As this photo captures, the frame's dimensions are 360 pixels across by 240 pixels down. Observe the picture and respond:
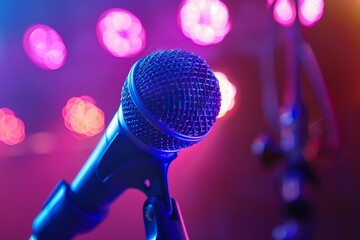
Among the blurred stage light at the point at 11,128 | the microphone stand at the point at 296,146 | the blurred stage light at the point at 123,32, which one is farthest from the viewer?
the blurred stage light at the point at 11,128

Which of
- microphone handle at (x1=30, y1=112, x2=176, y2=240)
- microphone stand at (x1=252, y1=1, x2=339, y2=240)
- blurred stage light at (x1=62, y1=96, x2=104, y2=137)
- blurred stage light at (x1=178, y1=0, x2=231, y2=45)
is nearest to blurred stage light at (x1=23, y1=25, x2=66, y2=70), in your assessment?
blurred stage light at (x1=62, y1=96, x2=104, y2=137)

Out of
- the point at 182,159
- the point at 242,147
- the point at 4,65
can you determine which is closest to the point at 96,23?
the point at 4,65

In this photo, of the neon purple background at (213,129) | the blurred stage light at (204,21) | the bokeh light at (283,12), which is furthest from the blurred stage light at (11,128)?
the bokeh light at (283,12)

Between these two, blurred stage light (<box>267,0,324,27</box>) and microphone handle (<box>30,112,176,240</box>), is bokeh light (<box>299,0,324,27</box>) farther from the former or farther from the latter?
microphone handle (<box>30,112,176,240</box>)

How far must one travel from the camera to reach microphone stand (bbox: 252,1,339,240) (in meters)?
1.47

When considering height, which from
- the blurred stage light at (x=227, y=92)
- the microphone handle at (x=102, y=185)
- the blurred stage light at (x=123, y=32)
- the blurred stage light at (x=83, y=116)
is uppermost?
the microphone handle at (x=102, y=185)

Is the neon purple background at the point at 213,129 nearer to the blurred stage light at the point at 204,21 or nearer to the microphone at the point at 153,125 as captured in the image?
the blurred stage light at the point at 204,21

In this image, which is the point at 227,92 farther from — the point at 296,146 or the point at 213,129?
the point at 296,146

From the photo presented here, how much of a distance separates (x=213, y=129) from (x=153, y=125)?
2.24 metres

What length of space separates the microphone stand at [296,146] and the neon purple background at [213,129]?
56 centimetres

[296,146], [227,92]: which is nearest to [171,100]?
[296,146]

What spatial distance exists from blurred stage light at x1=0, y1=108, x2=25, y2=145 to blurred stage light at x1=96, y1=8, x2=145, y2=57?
1.01m

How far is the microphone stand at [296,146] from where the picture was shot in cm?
147

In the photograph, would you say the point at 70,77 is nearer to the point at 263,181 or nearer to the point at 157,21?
the point at 157,21
